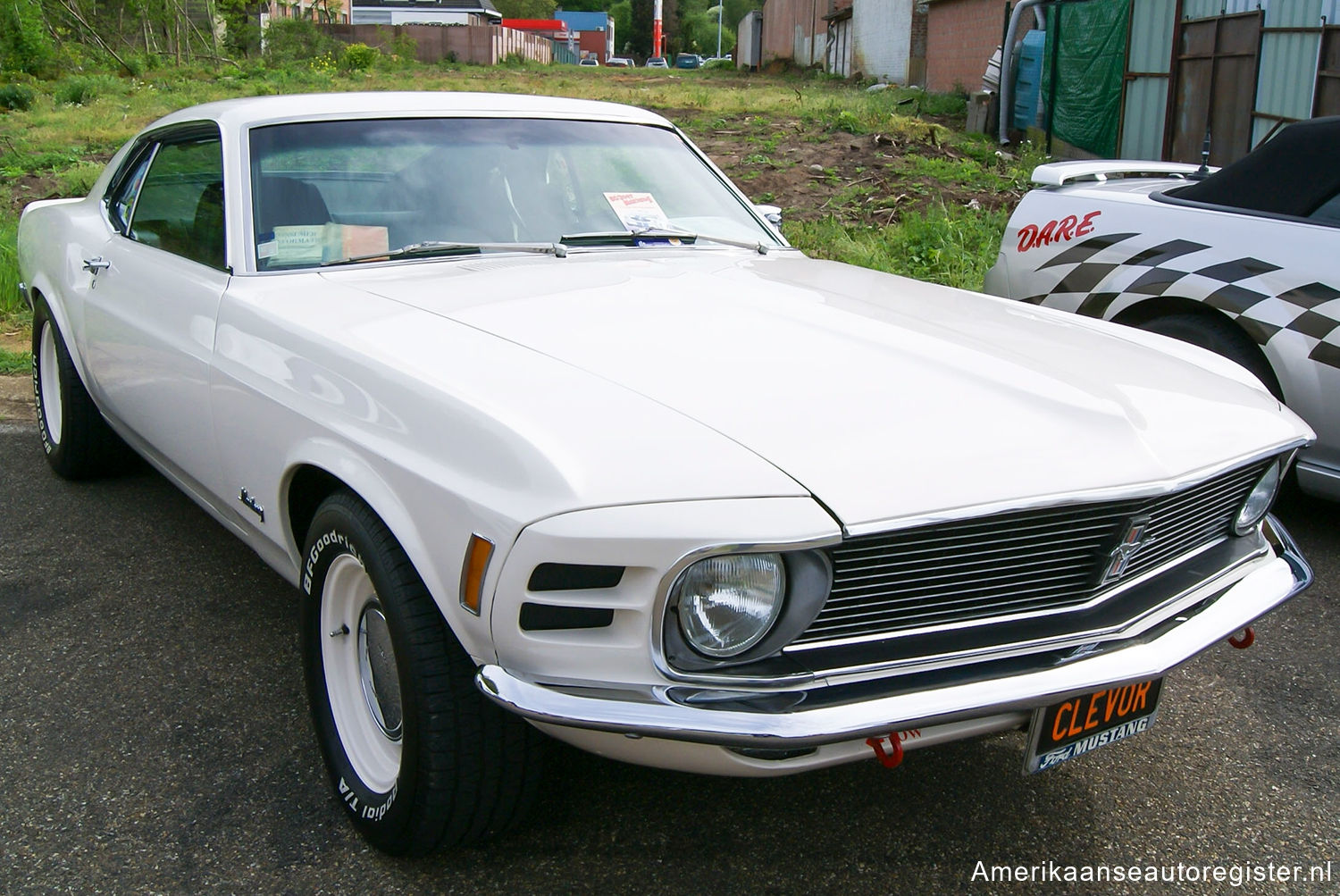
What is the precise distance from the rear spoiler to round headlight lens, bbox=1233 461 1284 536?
2.44 m

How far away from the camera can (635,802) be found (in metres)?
2.41

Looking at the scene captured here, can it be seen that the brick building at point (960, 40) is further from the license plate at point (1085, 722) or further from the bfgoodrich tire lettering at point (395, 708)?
the bfgoodrich tire lettering at point (395, 708)

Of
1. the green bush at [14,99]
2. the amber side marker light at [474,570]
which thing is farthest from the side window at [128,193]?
the green bush at [14,99]

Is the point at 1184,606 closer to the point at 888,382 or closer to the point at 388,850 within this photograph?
the point at 888,382

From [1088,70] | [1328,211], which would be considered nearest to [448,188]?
[1328,211]

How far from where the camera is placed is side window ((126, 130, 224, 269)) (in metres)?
3.00

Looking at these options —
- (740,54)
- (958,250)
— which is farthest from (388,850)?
(740,54)

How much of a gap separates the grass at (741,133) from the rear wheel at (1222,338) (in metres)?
3.15

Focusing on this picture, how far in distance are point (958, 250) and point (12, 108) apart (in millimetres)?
17208

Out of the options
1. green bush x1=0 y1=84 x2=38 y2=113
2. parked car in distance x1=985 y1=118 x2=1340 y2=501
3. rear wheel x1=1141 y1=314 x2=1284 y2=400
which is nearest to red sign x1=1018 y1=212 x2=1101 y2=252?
parked car in distance x1=985 y1=118 x2=1340 y2=501

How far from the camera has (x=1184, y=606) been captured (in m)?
2.15

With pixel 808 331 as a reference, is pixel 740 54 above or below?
above

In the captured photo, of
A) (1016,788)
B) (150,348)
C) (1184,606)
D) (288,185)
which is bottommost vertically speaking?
(1016,788)

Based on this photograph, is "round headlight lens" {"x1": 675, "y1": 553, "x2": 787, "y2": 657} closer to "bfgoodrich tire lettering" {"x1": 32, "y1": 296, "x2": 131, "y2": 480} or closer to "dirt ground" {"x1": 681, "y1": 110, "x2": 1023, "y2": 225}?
"bfgoodrich tire lettering" {"x1": 32, "y1": 296, "x2": 131, "y2": 480}
